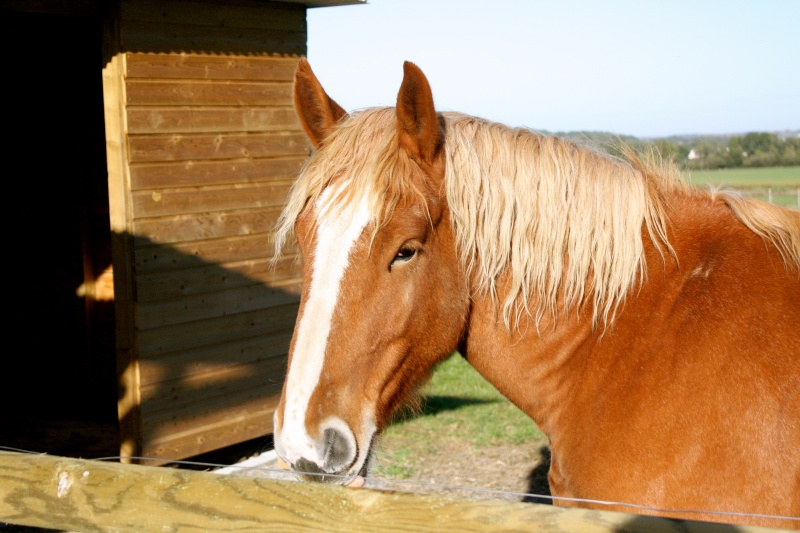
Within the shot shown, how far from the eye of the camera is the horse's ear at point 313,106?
2547 mm

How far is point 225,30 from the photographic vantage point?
5.83 meters

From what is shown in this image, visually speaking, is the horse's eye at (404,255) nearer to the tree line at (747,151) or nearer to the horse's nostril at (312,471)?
the horse's nostril at (312,471)

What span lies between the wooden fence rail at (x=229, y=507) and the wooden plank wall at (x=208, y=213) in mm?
3514

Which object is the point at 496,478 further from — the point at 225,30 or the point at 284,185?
the point at 225,30

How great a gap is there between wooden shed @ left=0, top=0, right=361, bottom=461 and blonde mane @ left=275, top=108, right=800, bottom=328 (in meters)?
2.70

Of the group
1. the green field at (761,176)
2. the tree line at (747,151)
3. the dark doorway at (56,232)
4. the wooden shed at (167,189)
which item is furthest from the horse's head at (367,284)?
the tree line at (747,151)

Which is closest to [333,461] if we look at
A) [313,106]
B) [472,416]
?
[313,106]

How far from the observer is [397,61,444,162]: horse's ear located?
215 cm

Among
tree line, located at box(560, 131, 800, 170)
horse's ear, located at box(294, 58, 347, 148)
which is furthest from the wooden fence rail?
tree line, located at box(560, 131, 800, 170)

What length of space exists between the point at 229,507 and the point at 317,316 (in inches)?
22.7

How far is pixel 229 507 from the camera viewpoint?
1.78 meters

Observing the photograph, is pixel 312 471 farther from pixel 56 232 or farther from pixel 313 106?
pixel 56 232

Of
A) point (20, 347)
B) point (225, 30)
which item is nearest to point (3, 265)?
point (20, 347)

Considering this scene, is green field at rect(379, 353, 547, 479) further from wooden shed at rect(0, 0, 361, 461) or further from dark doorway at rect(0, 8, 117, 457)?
dark doorway at rect(0, 8, 117, 457)
